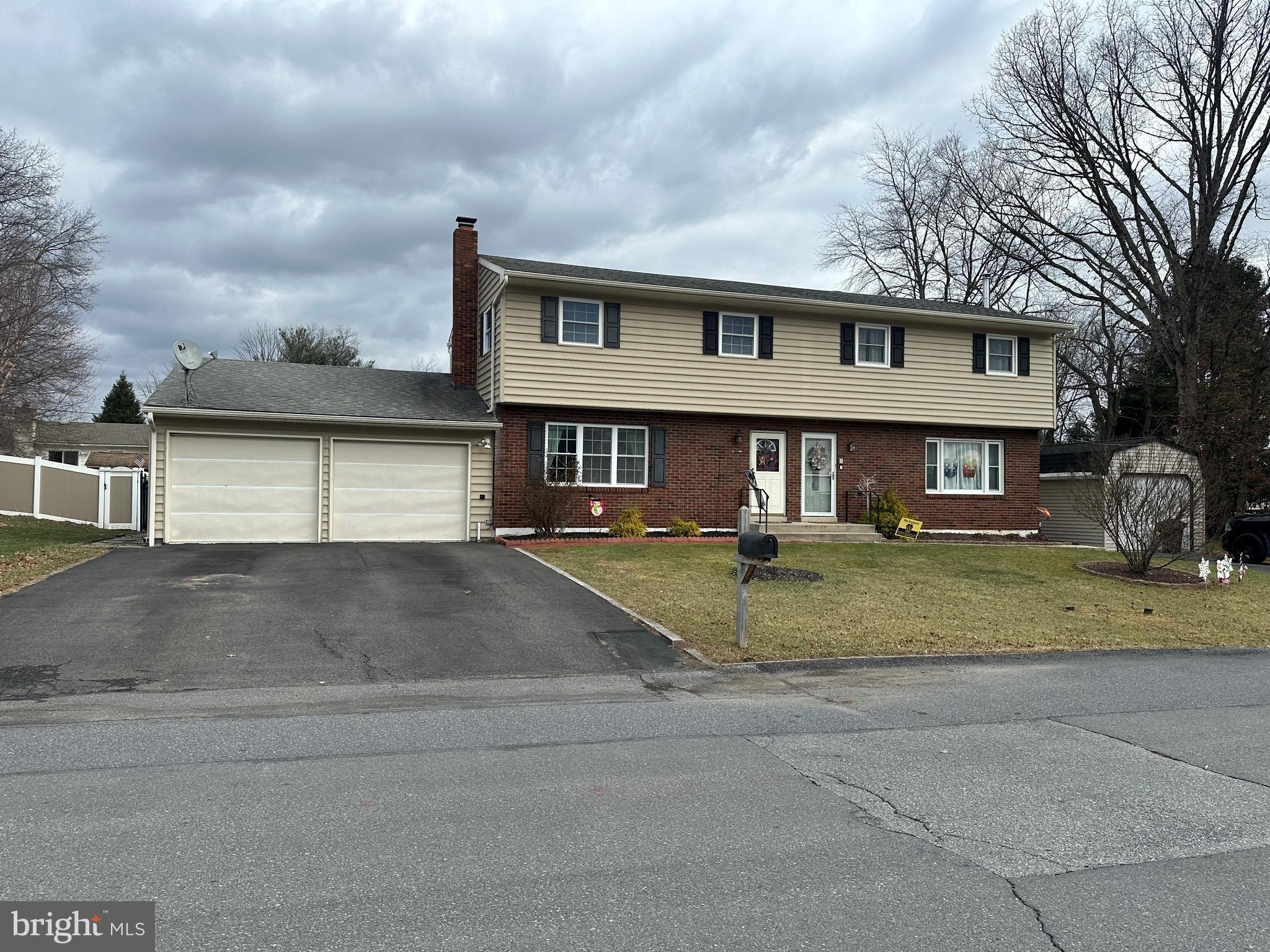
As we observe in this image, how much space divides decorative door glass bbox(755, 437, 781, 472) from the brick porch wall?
25cm

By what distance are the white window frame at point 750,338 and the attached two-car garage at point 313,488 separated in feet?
20.2

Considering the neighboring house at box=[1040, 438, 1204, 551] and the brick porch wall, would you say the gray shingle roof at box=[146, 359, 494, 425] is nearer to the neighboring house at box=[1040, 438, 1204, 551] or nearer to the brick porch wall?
the brick porch wall

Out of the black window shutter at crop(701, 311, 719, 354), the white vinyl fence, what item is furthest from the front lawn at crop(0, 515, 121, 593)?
the black window shutter at crop(701, 311, 719, 354)

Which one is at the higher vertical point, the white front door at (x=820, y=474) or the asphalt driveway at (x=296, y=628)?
the white front door at (x=820, y=474)

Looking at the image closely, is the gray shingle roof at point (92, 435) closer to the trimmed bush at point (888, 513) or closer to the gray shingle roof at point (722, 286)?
the gray shingle roof at point (722, 286)

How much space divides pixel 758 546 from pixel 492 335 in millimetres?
12487

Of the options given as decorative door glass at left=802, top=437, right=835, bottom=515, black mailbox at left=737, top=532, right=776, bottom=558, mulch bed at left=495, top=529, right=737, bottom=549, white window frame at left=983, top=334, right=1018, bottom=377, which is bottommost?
mulch bed at left=495, top=529, right=737, bottom=549

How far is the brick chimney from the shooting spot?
2169cm

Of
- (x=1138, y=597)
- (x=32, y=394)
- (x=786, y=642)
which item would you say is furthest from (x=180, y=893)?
(x=32, y=394)

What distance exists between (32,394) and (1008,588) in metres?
34.0

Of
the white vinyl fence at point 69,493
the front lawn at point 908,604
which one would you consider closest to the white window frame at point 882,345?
the front lawn at point 908,604

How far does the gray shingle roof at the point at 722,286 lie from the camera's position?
19781 millimetres

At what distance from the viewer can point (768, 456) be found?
21.4 meters

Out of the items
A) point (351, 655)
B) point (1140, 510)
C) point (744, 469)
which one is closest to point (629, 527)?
point (744, 469)
